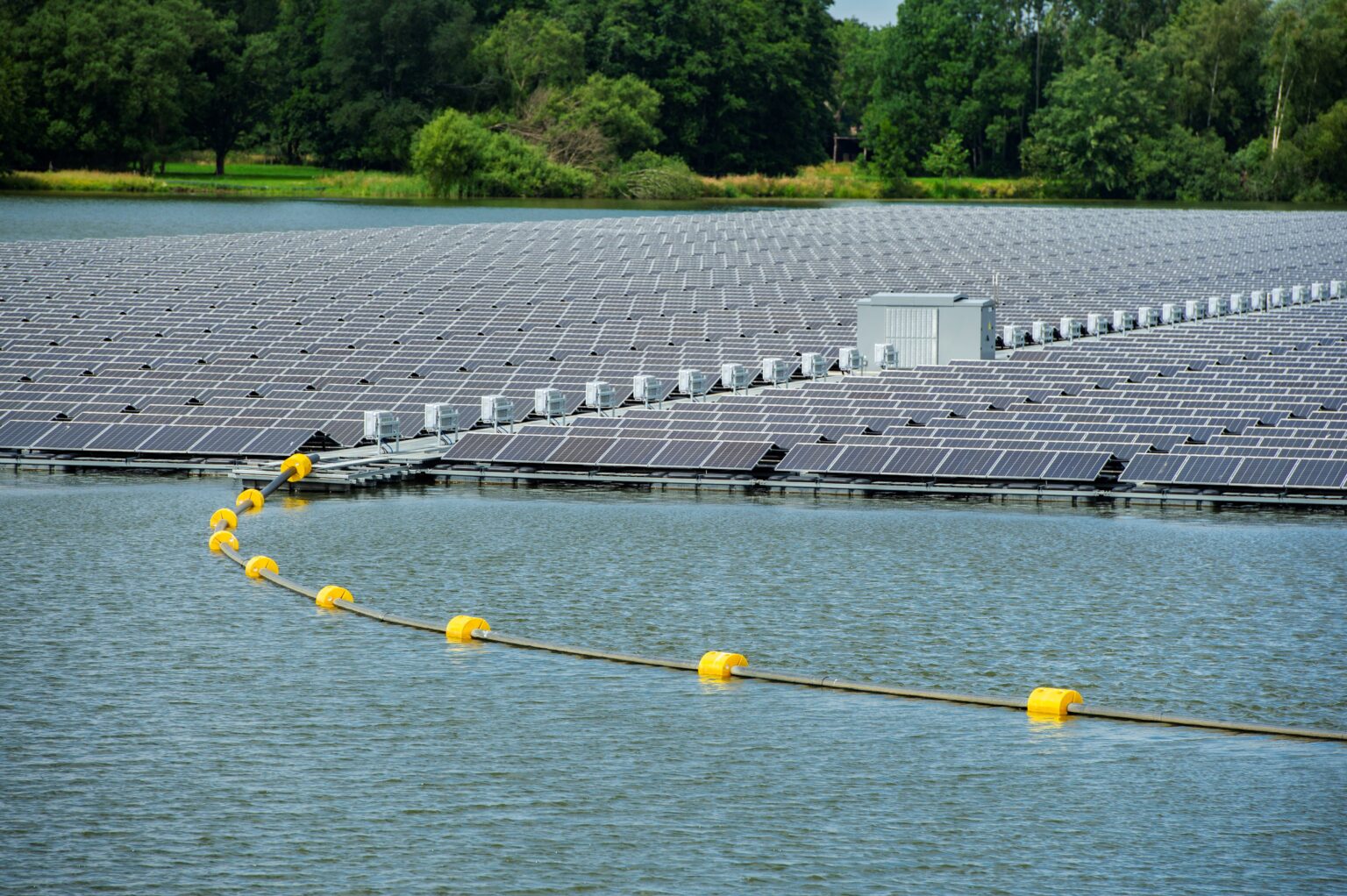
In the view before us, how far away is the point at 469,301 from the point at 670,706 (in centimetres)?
5184

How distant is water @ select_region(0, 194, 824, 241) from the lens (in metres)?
135

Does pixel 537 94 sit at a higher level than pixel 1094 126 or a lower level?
higher

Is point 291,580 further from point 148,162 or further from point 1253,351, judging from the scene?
point 148,162

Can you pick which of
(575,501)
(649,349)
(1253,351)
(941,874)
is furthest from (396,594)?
(1253,351)

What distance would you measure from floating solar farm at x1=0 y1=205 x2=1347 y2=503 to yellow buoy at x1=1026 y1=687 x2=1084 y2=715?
17.7m

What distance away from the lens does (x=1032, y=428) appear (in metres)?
46.8

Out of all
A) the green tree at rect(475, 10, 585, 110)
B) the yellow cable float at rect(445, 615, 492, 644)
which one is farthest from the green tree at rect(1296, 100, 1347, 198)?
the yellow cable float at rect(445, 615, 492, 644)

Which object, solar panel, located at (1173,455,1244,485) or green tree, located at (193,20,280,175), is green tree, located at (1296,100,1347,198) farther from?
solar panel, located at (1173,455,1244,485)

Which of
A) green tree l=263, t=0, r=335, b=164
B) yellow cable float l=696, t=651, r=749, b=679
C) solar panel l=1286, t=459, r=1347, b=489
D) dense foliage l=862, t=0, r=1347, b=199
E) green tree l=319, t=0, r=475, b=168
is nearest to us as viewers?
yellow cable float l=696, t=651, r=749, b=679

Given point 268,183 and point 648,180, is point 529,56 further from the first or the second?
point 268,183

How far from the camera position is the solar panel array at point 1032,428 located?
44.2 metres

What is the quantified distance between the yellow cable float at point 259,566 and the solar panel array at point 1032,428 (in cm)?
1163

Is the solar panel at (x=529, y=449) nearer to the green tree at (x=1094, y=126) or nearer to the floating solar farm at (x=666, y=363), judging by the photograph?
the floating solar farm at (x=666, y=363)

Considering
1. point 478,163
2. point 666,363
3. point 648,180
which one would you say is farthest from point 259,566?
point 648,180
